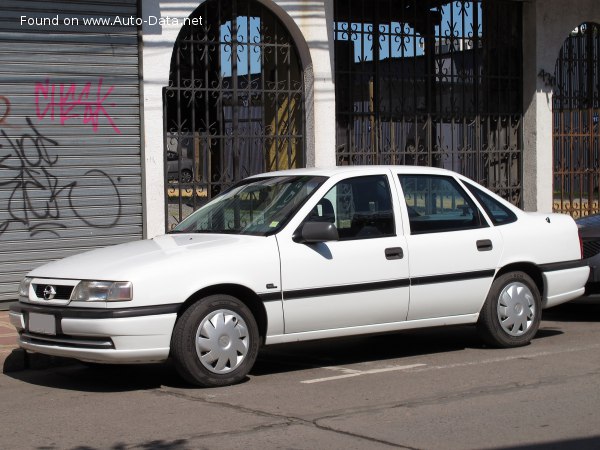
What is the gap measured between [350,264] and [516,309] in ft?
5.93

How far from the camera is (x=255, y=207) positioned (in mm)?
8578

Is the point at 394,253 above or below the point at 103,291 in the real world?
above

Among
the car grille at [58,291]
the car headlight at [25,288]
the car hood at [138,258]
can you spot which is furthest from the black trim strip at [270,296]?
the car headlight at [25,288]

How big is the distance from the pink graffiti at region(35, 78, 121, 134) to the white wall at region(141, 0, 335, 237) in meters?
0.51

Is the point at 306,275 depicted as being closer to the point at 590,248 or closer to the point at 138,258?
the point at 138,258

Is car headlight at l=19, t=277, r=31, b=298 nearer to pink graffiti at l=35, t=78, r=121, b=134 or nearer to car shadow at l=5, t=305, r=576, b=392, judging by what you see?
car shadow at l=5, t=305, r=576, b=392

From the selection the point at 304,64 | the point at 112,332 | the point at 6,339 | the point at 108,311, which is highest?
the point at 304,64

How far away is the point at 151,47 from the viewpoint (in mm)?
12719

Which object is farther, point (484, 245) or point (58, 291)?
point (484, 245)

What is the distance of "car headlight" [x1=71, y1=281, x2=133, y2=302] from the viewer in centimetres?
740

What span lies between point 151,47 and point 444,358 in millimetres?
5816

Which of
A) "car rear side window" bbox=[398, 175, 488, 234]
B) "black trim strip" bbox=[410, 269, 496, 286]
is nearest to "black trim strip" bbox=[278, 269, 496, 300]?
"black trim strip" bbox=[410, 269, 496, 286]

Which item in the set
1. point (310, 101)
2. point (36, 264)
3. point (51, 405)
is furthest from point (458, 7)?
point (51, 405)

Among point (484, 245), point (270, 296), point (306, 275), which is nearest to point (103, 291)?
point (270, 296)
